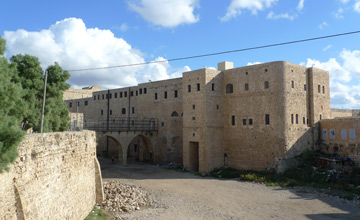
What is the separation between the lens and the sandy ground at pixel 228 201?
1641cm

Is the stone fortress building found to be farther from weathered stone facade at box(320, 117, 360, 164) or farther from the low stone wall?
the low stone wall

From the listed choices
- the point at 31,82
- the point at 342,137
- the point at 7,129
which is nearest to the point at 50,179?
the point at 7,129

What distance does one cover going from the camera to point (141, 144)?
3659cm

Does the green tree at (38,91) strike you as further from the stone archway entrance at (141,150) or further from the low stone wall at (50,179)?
the stone archway entrance at (141,150)

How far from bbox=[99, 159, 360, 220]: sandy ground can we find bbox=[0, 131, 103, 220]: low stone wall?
3523 mm

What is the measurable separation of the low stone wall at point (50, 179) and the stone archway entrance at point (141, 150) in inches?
732

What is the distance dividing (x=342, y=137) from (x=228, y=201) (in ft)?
44.5

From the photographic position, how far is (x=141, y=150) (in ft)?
120

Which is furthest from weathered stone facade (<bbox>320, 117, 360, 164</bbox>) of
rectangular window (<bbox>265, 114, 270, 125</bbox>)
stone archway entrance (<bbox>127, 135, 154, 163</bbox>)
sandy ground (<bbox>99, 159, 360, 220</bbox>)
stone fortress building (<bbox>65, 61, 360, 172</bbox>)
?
stone archway entrance (<bbox>127, 135, 154, 163</bbox>)

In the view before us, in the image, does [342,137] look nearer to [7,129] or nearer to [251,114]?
[251,114]

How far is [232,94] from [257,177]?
8602mm

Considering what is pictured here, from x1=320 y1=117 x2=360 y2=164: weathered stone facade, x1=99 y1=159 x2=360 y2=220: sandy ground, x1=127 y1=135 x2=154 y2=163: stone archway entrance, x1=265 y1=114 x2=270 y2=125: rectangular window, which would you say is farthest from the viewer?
x1=127 y1=135 x2=154 y2=163: stone archway entrance

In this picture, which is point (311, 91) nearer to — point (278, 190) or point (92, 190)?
point (278, 190)

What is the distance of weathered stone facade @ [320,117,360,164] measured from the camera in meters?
24.0
